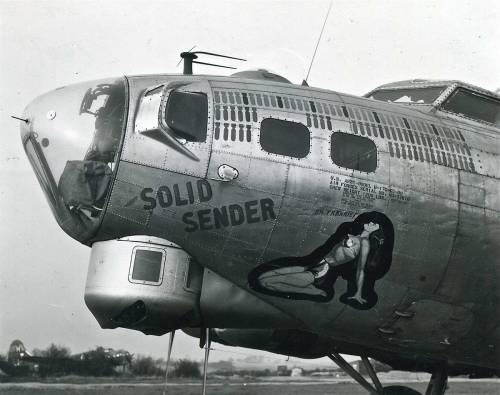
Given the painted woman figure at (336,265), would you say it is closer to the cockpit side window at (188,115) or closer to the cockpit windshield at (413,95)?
the cockpit side window at (188,115)

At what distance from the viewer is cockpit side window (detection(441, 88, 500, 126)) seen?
10656mm

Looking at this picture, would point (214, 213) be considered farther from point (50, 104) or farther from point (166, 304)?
point (50, 104)

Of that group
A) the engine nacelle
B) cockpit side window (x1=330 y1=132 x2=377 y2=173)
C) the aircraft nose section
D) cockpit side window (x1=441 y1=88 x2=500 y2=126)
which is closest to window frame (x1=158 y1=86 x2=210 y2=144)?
the engine nacelle

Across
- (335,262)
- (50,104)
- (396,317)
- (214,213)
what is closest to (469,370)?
(396,317)

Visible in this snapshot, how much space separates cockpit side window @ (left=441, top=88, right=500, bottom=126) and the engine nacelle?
4934 mm

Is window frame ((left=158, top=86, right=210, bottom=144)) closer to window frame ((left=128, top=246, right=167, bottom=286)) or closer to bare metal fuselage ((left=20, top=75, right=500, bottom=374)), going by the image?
bare metal fuselage ((left=20, top=75, right=500, bottom=374))

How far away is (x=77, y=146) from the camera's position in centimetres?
835

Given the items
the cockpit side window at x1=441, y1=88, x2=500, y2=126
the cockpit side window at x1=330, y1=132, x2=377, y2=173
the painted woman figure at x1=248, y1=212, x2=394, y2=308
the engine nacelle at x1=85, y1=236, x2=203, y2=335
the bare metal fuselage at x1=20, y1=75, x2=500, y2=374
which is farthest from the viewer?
the cockpit side window at x1=441, y1=88, x2=500, y2=126

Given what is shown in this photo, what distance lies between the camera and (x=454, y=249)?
9125 millimetres

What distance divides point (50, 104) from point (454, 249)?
559 centimetres

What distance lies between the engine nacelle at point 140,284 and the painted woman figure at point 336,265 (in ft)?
3.00

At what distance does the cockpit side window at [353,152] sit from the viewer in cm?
870

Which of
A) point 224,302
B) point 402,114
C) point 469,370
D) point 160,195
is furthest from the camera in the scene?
point 469,370

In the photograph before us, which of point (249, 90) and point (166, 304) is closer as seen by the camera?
point (166, 304)
